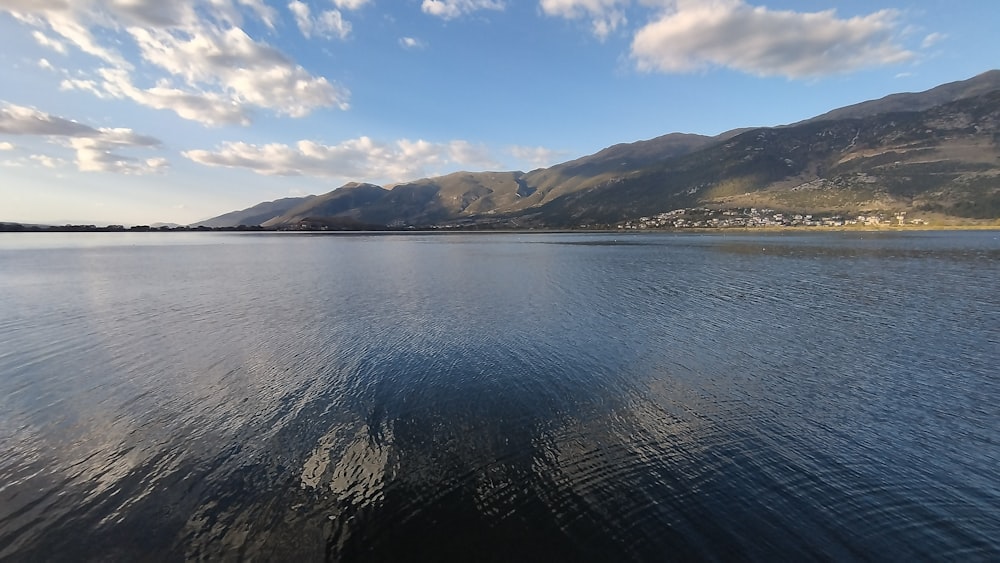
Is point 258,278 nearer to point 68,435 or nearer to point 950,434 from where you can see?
point 68,435

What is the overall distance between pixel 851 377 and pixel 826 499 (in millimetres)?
16535

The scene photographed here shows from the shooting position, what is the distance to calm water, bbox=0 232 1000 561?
14.6 meters

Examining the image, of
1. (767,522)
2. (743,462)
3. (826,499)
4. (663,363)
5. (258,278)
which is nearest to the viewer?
(767,522)

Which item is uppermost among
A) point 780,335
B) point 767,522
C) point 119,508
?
point 119,508

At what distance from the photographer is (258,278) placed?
81.5 meters

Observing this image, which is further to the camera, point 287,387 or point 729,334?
point 729,334

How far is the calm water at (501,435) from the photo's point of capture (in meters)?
14.6

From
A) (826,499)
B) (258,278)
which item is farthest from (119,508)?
(258,278)

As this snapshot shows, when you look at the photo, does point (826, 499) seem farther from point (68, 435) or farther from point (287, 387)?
point (68, 435)

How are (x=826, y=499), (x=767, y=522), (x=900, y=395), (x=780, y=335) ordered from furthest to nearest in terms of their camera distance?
(x=780, y=335) < (x=900, y=395) < (x=826, y=499) < (x=767, y=522)

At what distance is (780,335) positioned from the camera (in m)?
Answer: 39.7

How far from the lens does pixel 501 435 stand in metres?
21.4

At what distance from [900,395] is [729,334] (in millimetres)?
14932

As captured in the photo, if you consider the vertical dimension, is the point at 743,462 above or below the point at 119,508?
below
